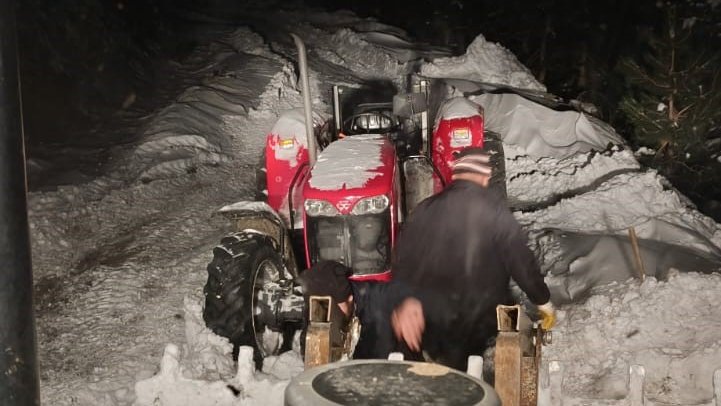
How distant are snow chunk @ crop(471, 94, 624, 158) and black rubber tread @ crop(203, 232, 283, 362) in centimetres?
786

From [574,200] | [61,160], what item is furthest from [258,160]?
[574,200]

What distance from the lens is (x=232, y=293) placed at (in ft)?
18.3

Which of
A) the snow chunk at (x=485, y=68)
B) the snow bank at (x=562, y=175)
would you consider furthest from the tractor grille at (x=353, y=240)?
the snow chunk at (x=485, y=68)

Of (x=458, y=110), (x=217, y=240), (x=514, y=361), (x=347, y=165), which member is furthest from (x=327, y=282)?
(x=217, y=240)

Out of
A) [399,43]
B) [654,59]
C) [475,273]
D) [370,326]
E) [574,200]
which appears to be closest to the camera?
[475,273]

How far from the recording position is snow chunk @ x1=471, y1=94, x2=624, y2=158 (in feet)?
42.1

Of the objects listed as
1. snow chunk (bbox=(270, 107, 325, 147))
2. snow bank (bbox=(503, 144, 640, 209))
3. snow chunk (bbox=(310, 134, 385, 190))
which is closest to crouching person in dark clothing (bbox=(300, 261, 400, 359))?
snow chunk (bbox=(310, 134, 385, 190))

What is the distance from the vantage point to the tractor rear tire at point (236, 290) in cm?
558

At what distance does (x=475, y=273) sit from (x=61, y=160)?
987 centimetres

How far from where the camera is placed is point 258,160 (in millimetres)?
13391

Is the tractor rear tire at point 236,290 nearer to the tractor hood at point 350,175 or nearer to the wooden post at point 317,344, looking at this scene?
the tractor hood at point 350,175

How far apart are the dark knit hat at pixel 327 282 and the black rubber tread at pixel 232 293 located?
45 centimetres

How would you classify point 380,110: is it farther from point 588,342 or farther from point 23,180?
point 23,180

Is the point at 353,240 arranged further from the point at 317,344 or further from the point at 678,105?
the point at 678,105
